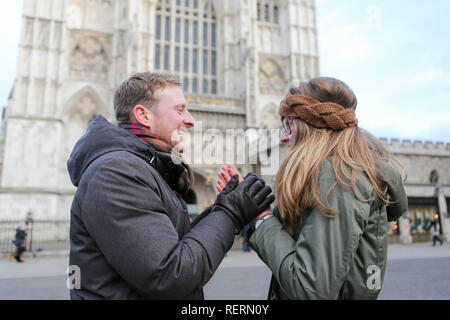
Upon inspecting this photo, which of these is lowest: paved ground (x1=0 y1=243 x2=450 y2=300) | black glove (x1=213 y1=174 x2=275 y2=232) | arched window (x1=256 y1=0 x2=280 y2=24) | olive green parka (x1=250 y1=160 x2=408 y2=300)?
paved ground (x1=0 y1=243 x2=450 y2=300)

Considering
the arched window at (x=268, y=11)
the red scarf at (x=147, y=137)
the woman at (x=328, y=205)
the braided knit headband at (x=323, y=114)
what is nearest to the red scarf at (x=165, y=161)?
the red scarf at (x=147, y=137)

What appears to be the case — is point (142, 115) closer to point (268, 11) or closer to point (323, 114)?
point (323, 114)

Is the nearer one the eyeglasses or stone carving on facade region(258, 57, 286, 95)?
the eyeglasses

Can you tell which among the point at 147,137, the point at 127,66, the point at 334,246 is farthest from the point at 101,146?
the point at 127,66

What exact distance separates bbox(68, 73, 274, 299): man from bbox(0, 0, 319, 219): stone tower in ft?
56.6

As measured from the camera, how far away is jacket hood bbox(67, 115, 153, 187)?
48.0 inches

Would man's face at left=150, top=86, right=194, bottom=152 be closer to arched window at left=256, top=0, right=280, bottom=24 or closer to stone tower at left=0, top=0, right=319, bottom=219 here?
stone tower at left=0, top=0, right=319, bottom=219

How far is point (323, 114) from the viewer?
4.32 feet

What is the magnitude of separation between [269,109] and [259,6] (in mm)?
8974

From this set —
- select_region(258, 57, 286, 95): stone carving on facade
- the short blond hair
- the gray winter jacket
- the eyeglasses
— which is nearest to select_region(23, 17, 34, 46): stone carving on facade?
select_region(258, 57, 286, 95): stone carving on facade

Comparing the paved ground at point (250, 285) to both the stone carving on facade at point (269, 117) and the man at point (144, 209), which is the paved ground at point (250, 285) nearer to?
the man at point (144, 209)

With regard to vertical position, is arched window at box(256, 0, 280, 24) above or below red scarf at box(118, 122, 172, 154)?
above
